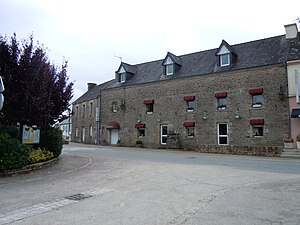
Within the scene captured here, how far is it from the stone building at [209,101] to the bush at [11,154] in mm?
16780

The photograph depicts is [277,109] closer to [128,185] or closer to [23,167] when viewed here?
[128,185]

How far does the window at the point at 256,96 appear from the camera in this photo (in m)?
22.5

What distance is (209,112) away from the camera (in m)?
25.0

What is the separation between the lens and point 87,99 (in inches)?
1570

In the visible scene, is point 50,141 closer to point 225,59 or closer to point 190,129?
point 190,129

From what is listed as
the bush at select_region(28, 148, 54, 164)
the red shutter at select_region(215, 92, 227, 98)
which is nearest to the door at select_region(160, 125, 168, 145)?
the red shutter at select_region(215, 92, 227, 98)

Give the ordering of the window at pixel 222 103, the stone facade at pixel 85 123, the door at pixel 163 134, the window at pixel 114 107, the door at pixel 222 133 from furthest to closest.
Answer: the stone facade at pixel 85 123, the window at pixel 114 107, the door at pixel 163 134, the window at pixel 222 103, the door at pixel 222 133

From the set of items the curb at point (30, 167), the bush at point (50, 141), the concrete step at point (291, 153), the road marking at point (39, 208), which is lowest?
the road marking at point (39, 208)

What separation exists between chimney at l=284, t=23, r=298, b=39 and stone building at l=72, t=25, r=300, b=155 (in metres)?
0.23

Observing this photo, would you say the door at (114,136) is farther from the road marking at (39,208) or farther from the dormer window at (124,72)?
the road marking at (39,208)

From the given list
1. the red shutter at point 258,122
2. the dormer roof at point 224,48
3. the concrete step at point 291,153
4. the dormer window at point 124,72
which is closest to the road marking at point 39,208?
the concrete step at point 291,153

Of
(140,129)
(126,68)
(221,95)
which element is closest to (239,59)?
(221,95)

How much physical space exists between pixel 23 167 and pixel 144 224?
7694 millimetres

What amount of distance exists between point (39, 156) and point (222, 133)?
15887mm
